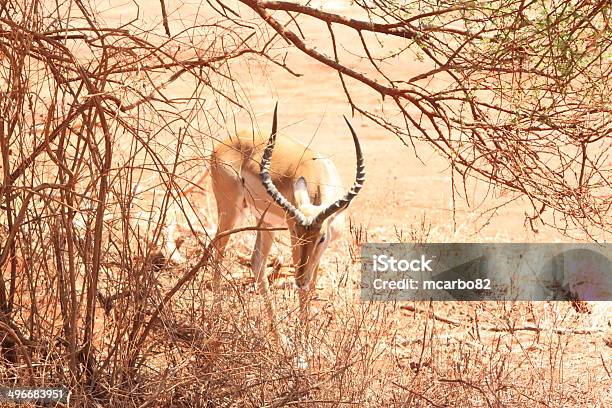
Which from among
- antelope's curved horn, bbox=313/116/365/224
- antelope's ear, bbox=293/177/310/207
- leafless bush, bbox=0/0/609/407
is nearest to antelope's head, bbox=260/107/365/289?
antelope's curved horn, bbox=313/116/365/224

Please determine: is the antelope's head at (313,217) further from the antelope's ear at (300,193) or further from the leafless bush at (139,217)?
the leafless bush at (139,217)

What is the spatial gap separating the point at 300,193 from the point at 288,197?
246 millimetres

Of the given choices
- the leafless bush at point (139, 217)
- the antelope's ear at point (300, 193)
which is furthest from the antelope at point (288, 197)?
the leafless bush at point (139, 217)

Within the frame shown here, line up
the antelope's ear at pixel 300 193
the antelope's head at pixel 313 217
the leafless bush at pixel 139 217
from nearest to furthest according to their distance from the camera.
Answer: the leafless bush at pixel 139 217 → the antelope's head at pixel 313 217 → the antelope's ear at pixel 300 193

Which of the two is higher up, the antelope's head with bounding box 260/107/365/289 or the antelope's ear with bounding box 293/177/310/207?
the antelope's ear with bounding box 293/177/310/207

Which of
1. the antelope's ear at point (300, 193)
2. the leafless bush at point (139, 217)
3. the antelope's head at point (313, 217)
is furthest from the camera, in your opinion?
the antelope's ear at point (300, 193)

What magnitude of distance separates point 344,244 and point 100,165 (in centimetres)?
622

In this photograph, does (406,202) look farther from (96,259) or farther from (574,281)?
(96,259)

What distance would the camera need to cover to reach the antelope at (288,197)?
8359 millimetres

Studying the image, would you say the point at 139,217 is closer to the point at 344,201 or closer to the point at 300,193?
the point at 344,201

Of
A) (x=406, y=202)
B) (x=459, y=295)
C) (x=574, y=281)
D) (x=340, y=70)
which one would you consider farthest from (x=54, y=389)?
(x=406, y=202)

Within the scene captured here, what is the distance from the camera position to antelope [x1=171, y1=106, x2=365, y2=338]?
8.36 metres

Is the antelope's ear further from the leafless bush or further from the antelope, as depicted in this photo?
the leafless bush

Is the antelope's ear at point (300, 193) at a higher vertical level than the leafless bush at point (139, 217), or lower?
higher
